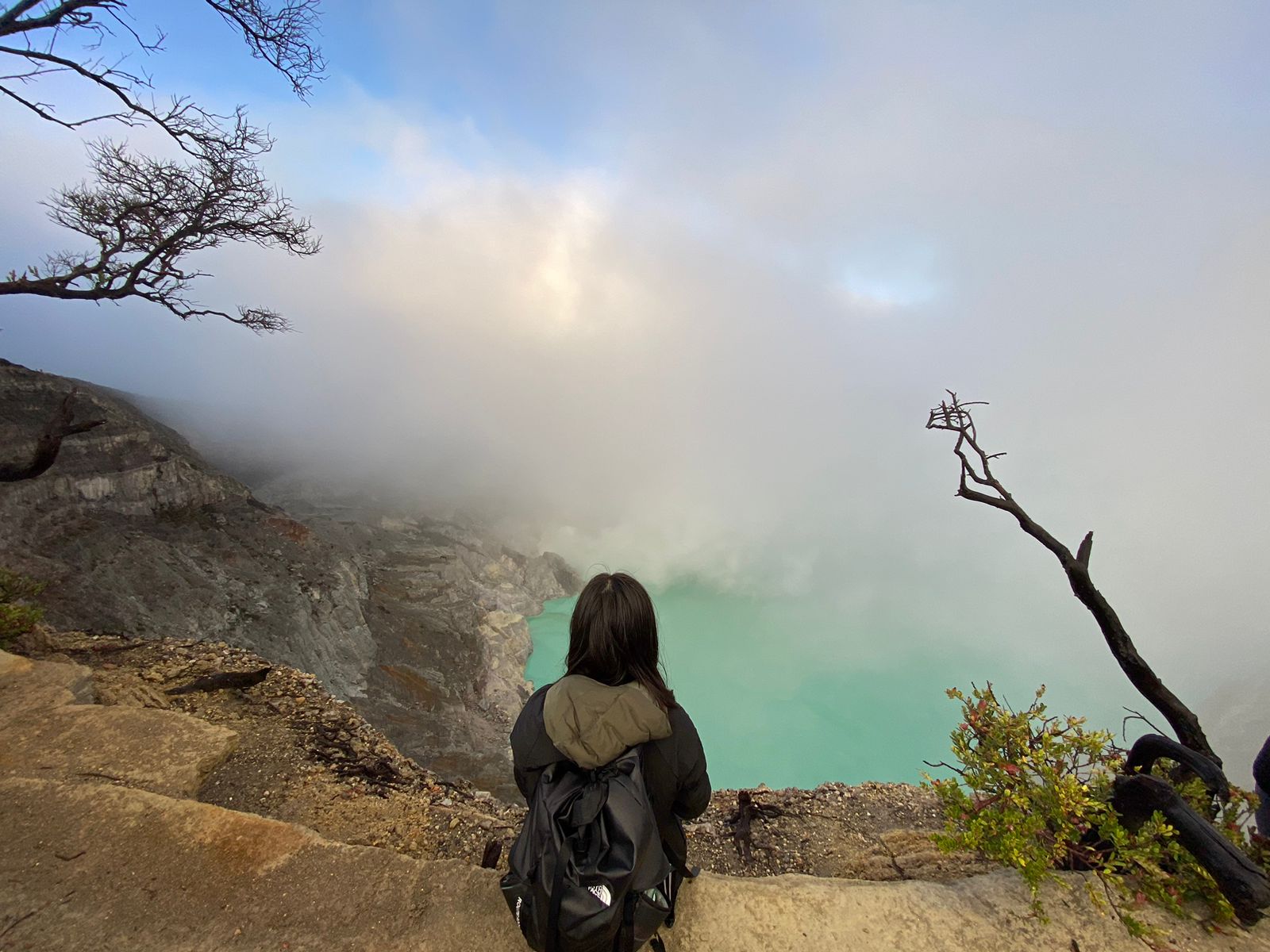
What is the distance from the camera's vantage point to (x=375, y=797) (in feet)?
19.8


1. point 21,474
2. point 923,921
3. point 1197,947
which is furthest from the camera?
point 21,474

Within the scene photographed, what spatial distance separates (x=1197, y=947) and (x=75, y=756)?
8.74 meters

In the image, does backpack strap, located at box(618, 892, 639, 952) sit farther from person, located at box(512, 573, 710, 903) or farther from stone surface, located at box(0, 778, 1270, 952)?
stone surface, located at box(0, 778, 1270, 952)

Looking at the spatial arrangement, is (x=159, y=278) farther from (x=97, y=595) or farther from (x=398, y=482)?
(x=398, y=482)

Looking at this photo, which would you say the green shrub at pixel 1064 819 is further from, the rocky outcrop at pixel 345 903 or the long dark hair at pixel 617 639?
the long dark hair at pixel 617 639

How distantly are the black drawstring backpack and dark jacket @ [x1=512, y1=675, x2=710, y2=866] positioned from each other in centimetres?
11

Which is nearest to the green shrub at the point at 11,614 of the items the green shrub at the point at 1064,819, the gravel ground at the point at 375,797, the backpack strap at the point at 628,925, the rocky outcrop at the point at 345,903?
the gravel ground at the point at 375,797

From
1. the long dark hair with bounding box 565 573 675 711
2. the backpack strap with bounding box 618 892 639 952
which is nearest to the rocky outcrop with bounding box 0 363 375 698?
the long dark hair with bounding box 565 573 675 711

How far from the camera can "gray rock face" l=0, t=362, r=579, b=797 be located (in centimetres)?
1978

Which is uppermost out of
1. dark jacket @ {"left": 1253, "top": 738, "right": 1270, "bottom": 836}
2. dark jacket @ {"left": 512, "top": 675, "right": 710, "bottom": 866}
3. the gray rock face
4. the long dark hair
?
dark jacket @ {"left": 1253, "top": 738, "right": 1270, "bottom": 836}

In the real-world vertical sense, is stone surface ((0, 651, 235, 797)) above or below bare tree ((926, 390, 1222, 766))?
below

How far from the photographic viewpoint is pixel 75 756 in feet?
16.9

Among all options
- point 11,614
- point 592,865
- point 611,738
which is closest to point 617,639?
point 611,738

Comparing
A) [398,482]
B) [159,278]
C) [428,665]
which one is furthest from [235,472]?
[159,278]
